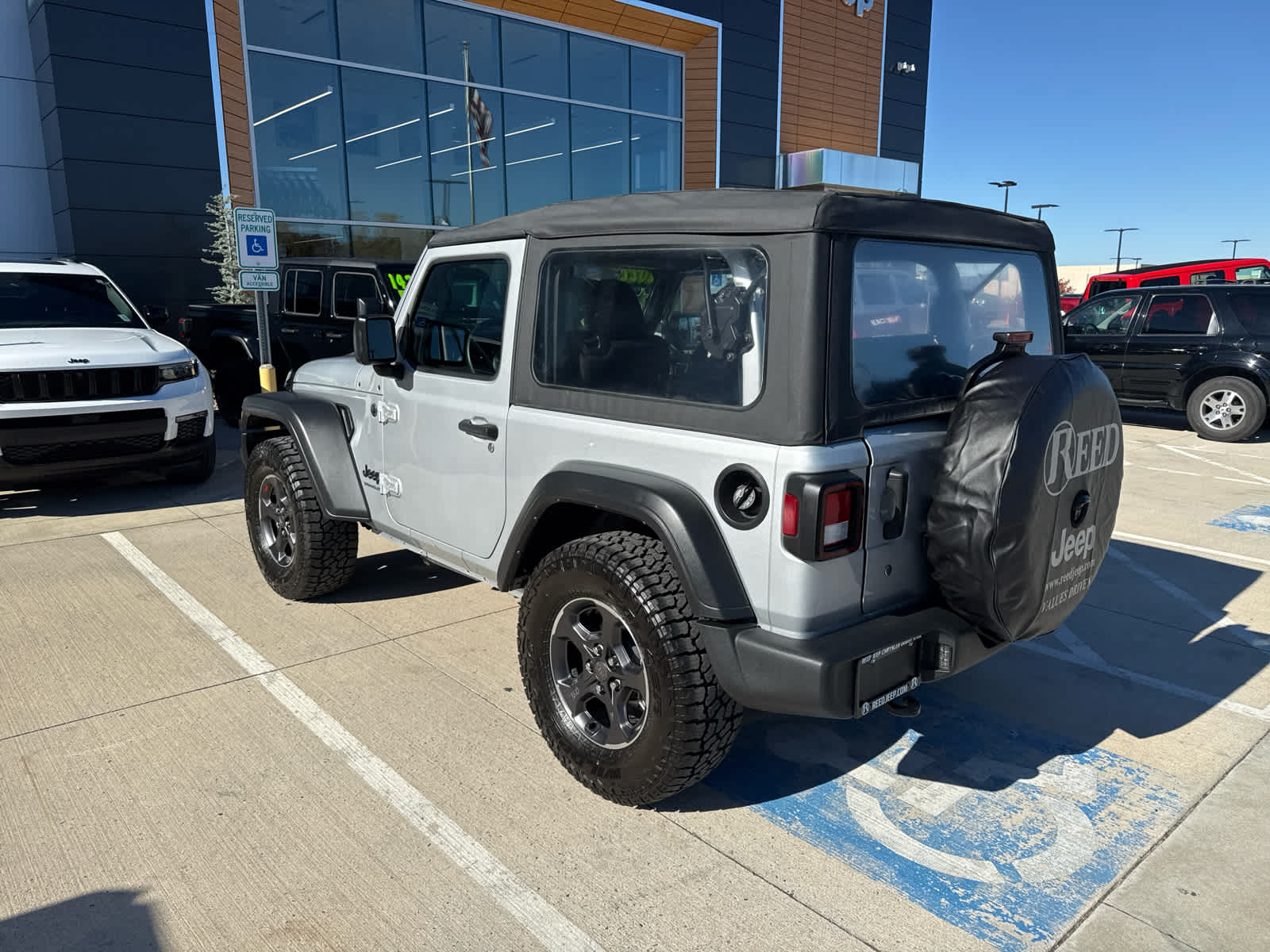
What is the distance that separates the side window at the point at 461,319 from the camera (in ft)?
11.1

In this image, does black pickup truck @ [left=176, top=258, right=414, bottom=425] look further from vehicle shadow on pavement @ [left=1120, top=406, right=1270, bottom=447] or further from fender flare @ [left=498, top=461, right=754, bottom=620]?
vehicle shadow on pavement @ [left=1120, top=406, right=1270, bottom=447]

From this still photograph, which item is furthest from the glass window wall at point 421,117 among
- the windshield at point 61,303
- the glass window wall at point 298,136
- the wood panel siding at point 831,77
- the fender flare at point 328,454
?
the fender flare at point 328,454

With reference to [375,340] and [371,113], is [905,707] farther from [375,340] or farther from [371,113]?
[371,113]

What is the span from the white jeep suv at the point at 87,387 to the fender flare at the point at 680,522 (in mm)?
4999

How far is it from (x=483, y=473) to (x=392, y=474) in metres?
0.79

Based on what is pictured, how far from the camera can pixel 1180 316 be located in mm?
10414

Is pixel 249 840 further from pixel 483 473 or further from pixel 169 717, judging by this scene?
pixel 483 473

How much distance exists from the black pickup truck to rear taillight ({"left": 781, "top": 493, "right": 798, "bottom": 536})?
6650mm

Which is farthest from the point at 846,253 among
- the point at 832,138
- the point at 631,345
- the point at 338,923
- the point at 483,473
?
the point at 832,138

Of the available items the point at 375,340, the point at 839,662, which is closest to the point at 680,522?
the point at 839,662

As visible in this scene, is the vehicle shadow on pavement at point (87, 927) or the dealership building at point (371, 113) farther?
the dealership building at point (371, 113)

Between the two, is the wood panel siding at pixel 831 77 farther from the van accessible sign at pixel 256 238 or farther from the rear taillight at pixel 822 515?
the rear taillight at pixel 822 515

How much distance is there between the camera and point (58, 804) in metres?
2.88

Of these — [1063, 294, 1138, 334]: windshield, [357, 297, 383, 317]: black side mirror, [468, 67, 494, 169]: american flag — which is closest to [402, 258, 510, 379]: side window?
[357, 297, 383, 317]: black side mirror
